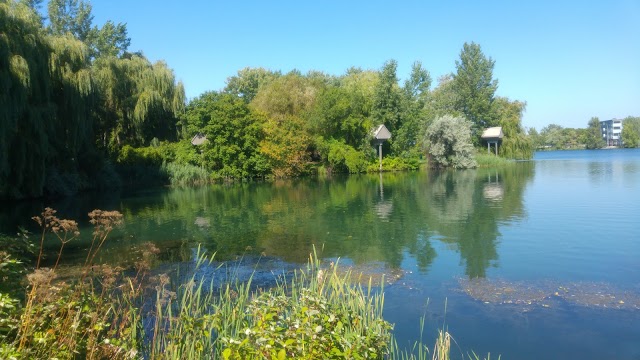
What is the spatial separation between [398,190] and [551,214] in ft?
33.9

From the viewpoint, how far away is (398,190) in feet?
80.8

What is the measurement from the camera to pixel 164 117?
36.4 metres

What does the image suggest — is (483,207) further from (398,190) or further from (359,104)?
(359,104)

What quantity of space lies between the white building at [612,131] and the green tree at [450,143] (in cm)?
9442

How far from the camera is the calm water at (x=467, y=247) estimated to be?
19.8 feet

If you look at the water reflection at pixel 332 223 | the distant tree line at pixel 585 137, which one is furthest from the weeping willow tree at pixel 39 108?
the distant tree line at pixel 585 137

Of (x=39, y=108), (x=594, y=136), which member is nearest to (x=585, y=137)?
(x=594, y=136)

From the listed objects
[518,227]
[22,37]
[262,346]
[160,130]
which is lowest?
[518,227]

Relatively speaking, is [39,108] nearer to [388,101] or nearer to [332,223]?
[332,223]

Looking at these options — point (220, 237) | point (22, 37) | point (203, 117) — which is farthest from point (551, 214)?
point (203, 117)

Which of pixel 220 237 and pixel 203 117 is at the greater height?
pixel 203 117

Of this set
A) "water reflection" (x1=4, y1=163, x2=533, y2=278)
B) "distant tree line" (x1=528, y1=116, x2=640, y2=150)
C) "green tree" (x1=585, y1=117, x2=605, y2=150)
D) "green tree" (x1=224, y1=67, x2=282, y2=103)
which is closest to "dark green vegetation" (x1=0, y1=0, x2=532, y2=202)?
"water reflection" (x1=4, y1=163, x2=533, y2=278)

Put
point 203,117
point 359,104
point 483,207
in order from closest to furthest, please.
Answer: point 483,207
point 203,117
point 359,104

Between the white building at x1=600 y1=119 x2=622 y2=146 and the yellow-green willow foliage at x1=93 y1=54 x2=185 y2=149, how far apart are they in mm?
115234
